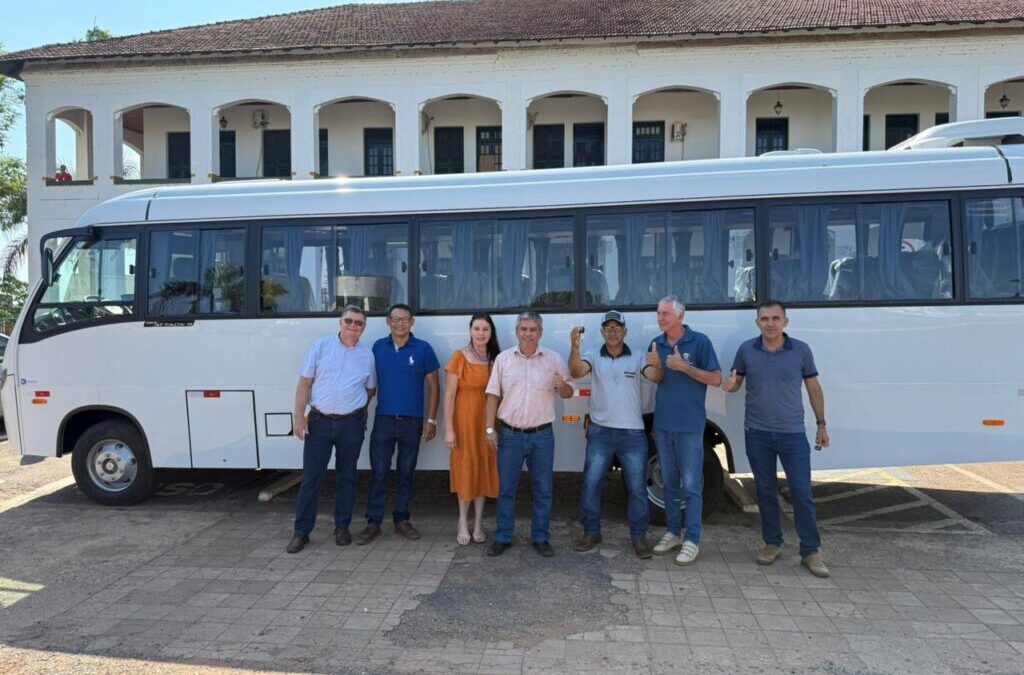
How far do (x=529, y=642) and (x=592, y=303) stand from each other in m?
2.87

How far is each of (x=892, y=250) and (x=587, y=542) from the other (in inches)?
136

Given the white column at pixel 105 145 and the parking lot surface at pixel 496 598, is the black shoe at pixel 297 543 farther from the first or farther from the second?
the white column at pixel 105 145

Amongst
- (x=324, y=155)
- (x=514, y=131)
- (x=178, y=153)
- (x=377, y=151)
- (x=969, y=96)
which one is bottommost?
(x=514, y=131)

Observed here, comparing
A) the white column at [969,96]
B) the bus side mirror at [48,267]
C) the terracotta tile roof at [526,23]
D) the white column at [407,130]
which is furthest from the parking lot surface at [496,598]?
the terracotta tile roof at [526,23]

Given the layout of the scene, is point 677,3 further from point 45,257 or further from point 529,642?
point 529,642

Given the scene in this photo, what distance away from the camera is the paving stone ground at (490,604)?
3.93 metres

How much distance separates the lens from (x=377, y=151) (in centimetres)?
2175

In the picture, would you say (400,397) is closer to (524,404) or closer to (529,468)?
(524,404)

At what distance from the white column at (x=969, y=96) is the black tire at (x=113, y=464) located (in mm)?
19955

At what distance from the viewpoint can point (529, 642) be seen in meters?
4.11

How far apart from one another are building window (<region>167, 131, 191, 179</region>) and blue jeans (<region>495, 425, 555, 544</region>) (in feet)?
68.6

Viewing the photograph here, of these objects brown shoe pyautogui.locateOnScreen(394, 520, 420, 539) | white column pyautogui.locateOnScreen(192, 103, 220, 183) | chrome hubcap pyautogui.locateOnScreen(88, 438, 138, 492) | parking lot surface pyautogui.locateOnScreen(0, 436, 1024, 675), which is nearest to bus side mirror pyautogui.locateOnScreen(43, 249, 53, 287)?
chrome hubcap pyautogui.locateOnScreen(88, 438, 138, 492)

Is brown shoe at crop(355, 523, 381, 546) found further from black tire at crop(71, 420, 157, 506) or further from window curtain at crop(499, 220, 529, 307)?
black tire at crop(71, 420, 157, 506)

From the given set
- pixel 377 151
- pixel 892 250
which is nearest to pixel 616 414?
pixel 892 250
